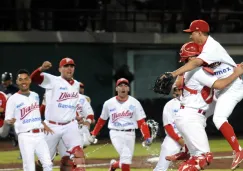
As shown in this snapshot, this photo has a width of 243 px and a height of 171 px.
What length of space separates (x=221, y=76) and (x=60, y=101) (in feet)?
11.6

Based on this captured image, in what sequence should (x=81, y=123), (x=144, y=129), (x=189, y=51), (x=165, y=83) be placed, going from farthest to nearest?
(x=81, y=123) < (x=144, y=129) < (x=189, y=51) < (x=165, y=83)

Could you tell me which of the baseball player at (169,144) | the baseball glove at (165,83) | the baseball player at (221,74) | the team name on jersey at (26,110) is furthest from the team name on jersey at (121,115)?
the baseball glove at (165,83)

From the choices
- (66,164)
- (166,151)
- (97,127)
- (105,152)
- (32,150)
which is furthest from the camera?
(105,152)

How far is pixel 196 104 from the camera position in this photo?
30.6 feet

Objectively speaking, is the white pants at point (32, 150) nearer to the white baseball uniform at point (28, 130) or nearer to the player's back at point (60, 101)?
the white baseball uniform at point (28, 130)

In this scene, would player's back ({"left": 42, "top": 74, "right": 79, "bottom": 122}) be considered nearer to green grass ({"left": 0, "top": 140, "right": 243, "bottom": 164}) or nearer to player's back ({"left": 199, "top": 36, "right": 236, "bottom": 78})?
player's back ({"left": 199, "top": 36, "right": 236, "bottom": 78})

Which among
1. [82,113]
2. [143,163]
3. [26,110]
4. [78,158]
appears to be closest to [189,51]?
[26,110]

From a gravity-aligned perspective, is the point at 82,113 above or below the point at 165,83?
below

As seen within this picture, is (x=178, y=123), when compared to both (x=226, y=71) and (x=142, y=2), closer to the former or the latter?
(x=226, y=71)

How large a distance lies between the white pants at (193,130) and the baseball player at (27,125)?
2.76 metres

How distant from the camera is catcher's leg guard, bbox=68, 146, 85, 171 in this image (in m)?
11.8

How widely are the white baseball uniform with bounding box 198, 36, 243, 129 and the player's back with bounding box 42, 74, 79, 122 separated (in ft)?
10.9

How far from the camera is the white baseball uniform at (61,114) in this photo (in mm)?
12164

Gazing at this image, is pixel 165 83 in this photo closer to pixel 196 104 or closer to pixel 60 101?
pixel 196 104
